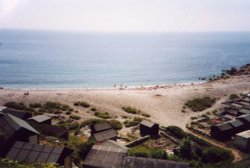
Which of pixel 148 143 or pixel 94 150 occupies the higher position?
pixel 94 150

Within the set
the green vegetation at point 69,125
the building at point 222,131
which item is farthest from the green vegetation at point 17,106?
the building at point 222,131

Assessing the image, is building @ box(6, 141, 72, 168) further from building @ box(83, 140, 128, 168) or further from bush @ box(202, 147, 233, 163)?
bush @ box(202, 147, 233, 163)

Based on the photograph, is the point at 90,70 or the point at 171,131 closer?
the point at 171,131

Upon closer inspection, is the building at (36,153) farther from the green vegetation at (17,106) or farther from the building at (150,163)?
the green vegetation at (17,106)

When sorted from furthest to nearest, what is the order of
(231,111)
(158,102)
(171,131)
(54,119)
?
(158,102), (231,111), (54,119), (171,131)

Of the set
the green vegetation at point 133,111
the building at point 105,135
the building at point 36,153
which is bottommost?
the green vegetation at point 133,111

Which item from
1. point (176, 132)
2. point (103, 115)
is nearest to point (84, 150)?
point (176, 132)

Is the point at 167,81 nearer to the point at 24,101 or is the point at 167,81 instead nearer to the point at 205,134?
the point at 24,101

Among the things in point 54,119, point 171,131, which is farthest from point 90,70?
point 171,131
